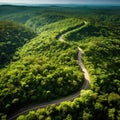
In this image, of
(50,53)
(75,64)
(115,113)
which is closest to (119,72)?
(75,64)

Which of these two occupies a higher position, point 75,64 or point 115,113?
point 75,64

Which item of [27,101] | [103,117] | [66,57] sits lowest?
[103,117]

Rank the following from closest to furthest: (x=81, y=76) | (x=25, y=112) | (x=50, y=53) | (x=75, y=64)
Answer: (x=25, y=112), (x=81, y=76), (x=75, y=64), (x=50, y=53)

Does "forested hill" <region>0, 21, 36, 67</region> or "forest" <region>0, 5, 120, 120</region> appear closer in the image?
"forest" <region>0, 5, 120, 120</region>

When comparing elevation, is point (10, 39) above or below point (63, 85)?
above

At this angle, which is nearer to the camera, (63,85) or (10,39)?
(63,85)

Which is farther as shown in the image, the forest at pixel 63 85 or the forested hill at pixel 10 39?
the forested hill at pixel 10 39

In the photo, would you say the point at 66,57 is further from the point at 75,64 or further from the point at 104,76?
the point at 104,76

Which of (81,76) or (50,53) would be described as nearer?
(81,76)
